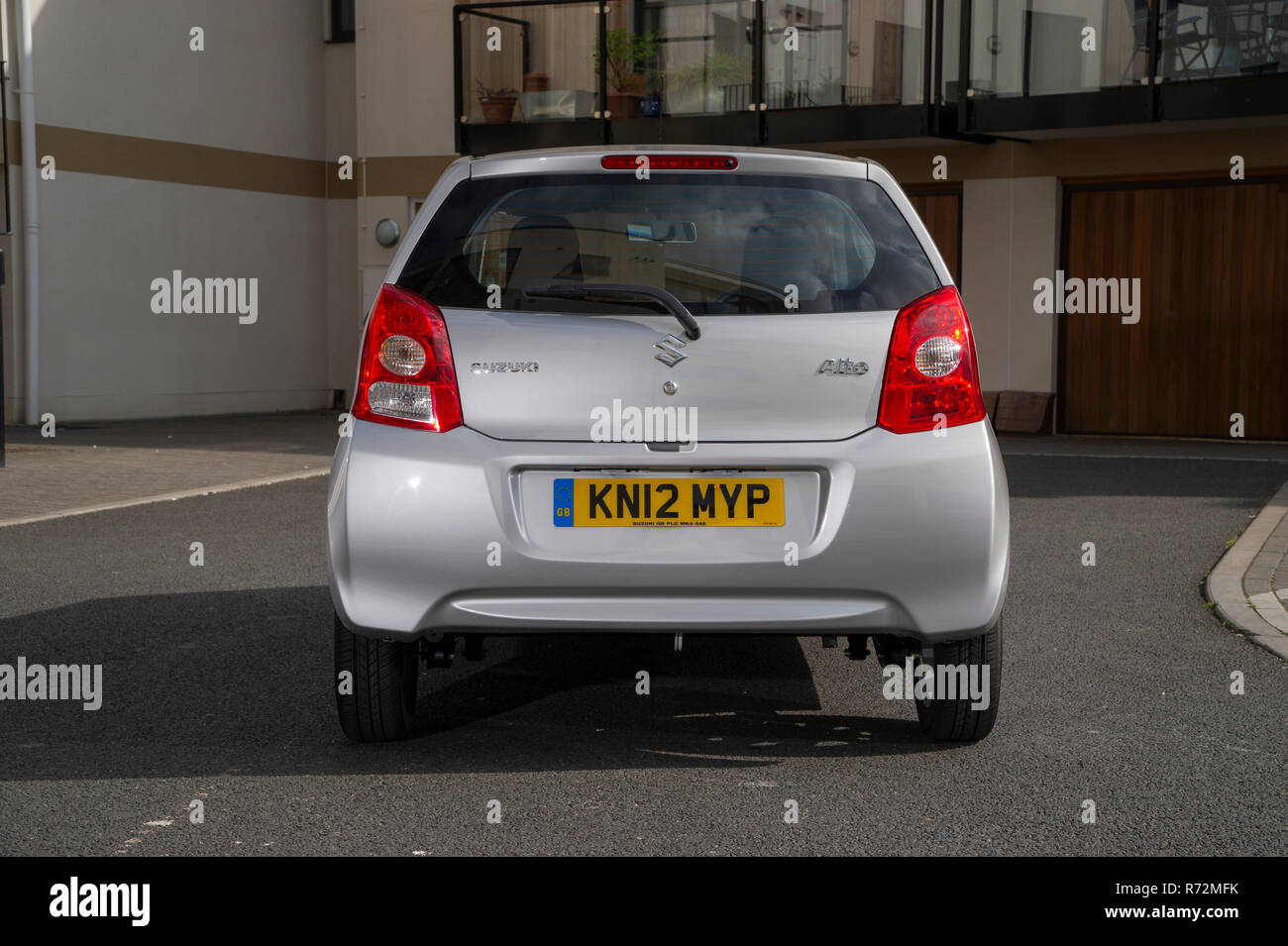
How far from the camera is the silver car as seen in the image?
4387mm

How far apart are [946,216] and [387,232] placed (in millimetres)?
7599

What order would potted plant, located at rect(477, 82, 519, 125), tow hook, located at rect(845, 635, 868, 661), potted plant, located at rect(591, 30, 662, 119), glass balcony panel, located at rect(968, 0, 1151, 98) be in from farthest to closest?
potted plant, located at rect(477, 82, 519, 125), potted plant, located at rect(591, 30, 662, 119), glass balcony panel, located at rect(968, 0, 1151, 98), tow hook, located at rect(845, 635, 868, 661)

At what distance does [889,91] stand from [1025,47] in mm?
1461

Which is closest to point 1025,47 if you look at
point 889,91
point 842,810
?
point 889,91

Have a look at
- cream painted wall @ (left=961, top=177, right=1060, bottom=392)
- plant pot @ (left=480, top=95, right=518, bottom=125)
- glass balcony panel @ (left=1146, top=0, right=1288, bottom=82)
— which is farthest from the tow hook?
plant pot @ (left=480, top=95, right=518, bottom=125)

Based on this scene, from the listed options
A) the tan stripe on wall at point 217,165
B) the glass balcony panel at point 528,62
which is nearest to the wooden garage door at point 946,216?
the glass balcony panel at point 528,62

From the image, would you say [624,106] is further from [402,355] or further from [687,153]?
[402,355]

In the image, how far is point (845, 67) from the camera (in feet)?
60.2

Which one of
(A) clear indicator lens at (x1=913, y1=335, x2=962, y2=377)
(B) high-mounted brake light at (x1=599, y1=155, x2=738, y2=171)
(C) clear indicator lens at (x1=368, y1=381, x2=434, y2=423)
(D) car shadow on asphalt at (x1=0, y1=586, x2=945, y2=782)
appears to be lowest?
(D) car shadow on asphalt at (x1=0, y1=586, x2=945, y2=782)

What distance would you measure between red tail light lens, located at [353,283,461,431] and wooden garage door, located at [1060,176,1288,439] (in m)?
14.3

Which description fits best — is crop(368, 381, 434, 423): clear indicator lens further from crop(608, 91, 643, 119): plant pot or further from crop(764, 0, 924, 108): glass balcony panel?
crop(608, 91, 643, 119): plant pot

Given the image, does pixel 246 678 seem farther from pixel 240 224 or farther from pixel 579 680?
pixel 240 224

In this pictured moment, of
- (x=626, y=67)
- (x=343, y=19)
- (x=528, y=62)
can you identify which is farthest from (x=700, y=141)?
(x=343, y=19)
